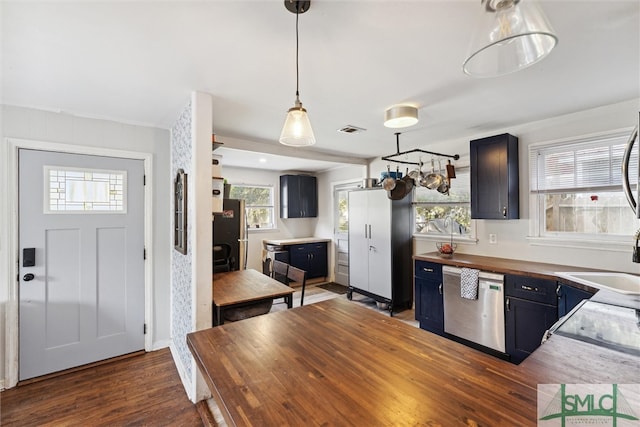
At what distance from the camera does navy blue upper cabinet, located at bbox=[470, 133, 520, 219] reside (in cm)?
294

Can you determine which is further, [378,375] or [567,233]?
[567,233]

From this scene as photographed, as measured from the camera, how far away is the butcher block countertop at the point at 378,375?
76cm

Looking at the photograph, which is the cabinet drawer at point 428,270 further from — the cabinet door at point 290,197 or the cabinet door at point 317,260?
the cabinet door at point 290,197

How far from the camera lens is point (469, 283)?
9.54 feet

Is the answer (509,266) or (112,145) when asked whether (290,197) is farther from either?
(509,266)

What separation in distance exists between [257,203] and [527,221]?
4497 millimetres

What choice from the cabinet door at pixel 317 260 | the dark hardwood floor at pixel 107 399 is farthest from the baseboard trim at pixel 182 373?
the cabinet door at pixel 317 260

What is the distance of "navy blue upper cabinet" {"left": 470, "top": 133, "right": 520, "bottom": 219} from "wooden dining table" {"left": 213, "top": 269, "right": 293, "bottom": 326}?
2.33 meters

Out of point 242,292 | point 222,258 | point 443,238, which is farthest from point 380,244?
point 242,292

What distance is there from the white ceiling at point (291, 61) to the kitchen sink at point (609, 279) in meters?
1.47

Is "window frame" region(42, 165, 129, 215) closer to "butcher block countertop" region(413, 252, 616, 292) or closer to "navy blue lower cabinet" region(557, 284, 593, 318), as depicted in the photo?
"butcher block countertop" region(413, 252, 616, 292)

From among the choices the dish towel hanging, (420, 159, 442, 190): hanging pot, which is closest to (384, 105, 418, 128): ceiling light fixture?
(420, 159, 442, 190): hanging pot

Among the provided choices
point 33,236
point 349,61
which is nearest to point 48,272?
point 33,236

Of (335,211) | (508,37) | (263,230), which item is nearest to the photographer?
(508,37)
